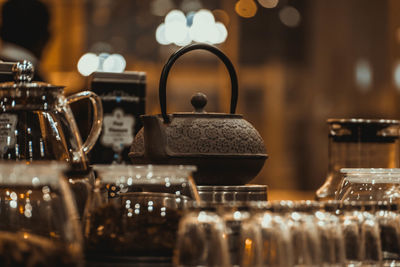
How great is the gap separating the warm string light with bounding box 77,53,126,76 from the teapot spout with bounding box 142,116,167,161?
520 centimetres

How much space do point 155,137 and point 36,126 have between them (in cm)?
23

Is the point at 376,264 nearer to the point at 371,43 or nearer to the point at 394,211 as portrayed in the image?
the point at 394,211

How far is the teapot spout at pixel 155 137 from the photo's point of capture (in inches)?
47.2

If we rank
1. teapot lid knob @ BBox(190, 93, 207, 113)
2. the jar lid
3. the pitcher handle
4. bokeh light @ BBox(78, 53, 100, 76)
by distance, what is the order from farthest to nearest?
bokeh light @ BBox(78, 53, 100, 76)
the jar lid
teapot lid knob @ BBox(190, 93, 207, 113)
the pitcher handle

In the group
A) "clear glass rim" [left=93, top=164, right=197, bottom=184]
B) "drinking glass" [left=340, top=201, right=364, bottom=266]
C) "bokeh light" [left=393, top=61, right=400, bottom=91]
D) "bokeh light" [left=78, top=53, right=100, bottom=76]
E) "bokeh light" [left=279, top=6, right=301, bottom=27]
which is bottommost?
"drinking glass" [left=340, top=201, right=364, bottom=266]

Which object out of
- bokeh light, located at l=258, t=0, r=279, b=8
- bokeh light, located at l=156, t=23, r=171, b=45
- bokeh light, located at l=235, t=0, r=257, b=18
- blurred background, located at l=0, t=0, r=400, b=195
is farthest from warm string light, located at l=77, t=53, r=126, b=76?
bokeh light, located at l=258, t=0, r=279, b=8

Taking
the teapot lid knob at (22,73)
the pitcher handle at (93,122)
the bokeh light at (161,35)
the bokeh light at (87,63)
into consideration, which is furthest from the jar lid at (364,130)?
the bokeh light at (161,35)

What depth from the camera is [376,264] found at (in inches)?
33.0

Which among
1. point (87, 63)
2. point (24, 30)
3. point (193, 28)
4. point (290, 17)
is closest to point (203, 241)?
point (24, 30)

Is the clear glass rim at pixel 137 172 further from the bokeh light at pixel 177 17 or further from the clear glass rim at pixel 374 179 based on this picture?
the bokeh light at pixel 177 17

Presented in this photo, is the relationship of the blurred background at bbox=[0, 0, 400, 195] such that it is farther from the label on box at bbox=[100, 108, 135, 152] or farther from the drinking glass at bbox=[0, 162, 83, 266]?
the drinking glass at bbox=[0, 162, 83, 266]

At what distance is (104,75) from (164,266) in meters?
1.17

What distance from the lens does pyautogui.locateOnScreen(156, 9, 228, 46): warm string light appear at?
613 cm

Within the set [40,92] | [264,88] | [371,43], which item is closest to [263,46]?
[264,88]
